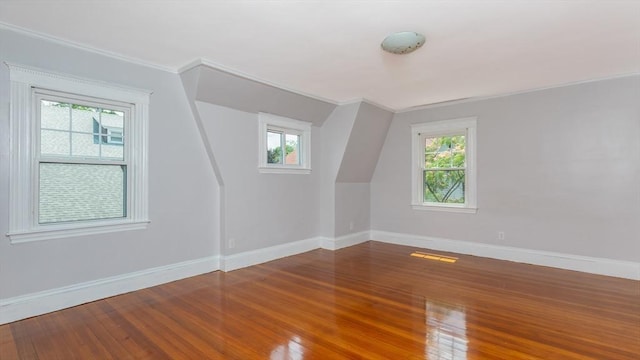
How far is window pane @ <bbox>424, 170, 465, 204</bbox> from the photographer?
505cm

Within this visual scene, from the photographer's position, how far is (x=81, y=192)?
2.99 metres

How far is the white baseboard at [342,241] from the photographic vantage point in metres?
5.21

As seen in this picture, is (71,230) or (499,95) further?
(499,95)

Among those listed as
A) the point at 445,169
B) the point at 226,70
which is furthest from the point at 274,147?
the point at 445,169

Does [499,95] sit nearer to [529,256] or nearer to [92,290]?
[529,256]

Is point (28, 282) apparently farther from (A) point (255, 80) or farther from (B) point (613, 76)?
(B) point (613, 76)

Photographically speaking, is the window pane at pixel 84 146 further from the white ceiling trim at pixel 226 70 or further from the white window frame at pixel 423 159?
the white window frame at pixel 423 159

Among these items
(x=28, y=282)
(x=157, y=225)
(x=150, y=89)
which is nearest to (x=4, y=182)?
(x=28, y=282)

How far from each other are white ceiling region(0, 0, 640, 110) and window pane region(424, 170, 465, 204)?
1.73 metres

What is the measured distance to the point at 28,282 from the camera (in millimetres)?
2643

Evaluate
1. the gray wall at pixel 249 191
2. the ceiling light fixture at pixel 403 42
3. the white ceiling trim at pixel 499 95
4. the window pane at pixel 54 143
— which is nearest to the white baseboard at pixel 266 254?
the gray wall at pixel 249 191

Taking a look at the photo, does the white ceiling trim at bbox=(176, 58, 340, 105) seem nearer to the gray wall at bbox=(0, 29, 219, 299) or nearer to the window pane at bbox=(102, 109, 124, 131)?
the gray wall at bbox=(0, 29, 219, 299)

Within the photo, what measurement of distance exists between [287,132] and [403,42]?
8.33 feet

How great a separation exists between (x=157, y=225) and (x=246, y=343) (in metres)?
1.87
